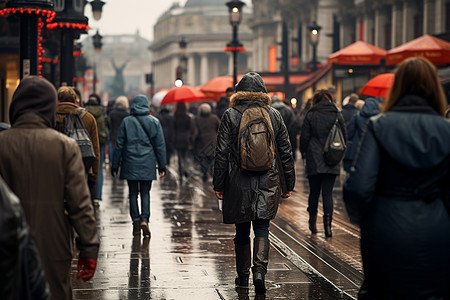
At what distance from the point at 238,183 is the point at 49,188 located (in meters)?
3.01

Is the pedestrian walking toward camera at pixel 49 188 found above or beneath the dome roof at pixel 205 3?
beneath

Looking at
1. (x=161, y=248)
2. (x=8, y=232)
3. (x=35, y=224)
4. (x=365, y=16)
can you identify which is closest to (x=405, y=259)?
(x=35, y=224)

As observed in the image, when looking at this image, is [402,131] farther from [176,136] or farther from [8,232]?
[176,136]

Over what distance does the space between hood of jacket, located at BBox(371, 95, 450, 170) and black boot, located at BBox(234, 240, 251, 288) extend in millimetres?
3219

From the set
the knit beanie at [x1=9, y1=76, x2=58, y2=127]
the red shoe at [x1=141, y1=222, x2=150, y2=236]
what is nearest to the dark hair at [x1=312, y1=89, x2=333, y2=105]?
the red shoe at [x1=141, y1=222, x2=150, y2=236]

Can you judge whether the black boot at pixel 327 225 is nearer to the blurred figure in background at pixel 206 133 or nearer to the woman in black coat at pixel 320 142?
the woman in black coat at pixel 320 142

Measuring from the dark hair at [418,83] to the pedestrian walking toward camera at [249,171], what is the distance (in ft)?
9.09

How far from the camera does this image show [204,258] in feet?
31.3

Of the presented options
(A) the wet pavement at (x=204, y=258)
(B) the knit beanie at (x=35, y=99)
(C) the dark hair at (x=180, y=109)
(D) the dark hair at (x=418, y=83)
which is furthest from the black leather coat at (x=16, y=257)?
(C) the dark hair at (x=180, y=109)

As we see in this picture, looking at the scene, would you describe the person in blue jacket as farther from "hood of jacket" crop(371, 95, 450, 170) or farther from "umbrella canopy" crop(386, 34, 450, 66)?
"umbrella canopy" crop(386, 34, 450, 66)

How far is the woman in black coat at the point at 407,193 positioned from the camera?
476 cm

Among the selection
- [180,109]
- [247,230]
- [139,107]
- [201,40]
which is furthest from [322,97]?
[201,40]

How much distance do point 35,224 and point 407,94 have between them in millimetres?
2047

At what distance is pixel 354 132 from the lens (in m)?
14.0
